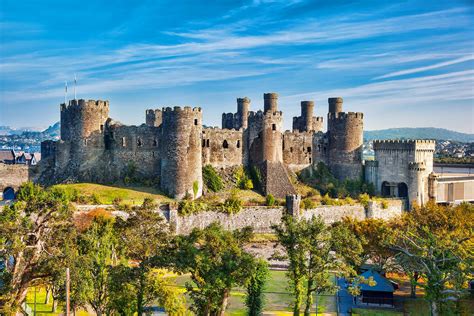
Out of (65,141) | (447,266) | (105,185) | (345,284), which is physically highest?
(65,141)

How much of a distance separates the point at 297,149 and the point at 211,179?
11787 millimetres

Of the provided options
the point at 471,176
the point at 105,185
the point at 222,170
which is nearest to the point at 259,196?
the point at 222,170

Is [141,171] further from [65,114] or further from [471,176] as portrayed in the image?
[471,176]

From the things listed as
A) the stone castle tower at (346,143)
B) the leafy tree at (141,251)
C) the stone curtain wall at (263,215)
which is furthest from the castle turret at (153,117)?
the leafy tree at (141,251)

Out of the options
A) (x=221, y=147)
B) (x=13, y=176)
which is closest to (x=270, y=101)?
(x=221, y=147)

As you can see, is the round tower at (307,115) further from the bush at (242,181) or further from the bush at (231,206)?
the bush at (231,206)

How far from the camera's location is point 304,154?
200 ft

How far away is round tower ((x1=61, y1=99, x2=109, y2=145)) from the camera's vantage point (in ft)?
170

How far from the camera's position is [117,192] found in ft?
161

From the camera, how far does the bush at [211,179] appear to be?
5353cm

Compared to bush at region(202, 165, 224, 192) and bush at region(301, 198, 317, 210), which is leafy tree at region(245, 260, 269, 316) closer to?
bush at region(301, 198, 317, 210)

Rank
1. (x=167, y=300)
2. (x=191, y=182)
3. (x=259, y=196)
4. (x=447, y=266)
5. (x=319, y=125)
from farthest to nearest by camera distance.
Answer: (x=319, y=125)
(x=259, y=196)
(x=191, y=182)
(x=447, y=266)
(x=167, y=300)

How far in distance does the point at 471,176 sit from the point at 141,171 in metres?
41.3

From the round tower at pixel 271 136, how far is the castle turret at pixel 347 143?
23.0 feet
